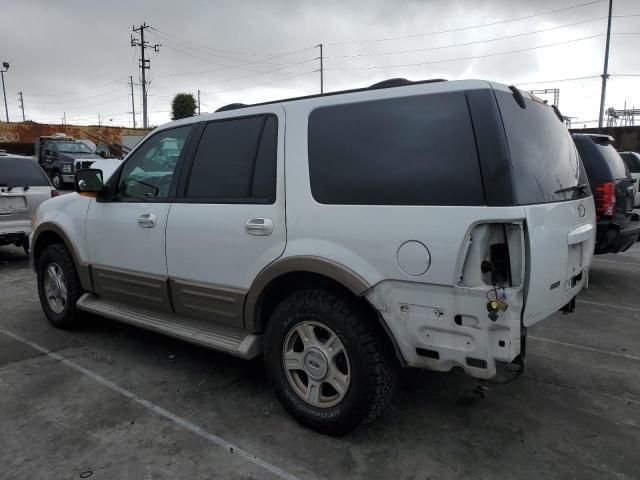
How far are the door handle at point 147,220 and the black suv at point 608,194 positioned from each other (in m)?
5.09

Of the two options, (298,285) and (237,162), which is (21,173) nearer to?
(237,162)

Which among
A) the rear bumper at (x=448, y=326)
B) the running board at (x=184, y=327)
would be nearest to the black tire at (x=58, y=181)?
the running board at (x=184, y=327)

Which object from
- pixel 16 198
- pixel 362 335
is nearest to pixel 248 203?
pixel 362 335

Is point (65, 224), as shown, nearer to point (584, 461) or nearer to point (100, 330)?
point (100, 330)

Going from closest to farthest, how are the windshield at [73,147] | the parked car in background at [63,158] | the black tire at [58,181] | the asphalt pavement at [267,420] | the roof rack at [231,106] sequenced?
the asphalt pavement at [267,420]
the roof rack at [231,106]
the parked car in background at [63,158]
the black tire at [58,181]
the windshield at [73,147]

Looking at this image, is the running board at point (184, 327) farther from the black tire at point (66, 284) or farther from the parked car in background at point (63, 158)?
the parked car in background at point (63, 158)

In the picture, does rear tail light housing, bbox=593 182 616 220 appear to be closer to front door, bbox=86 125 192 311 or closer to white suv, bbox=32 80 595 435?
white suv, bbox=32 80 595 435

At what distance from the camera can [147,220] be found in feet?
12.4

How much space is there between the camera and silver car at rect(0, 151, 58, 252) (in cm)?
791

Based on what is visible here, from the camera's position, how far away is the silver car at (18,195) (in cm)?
791

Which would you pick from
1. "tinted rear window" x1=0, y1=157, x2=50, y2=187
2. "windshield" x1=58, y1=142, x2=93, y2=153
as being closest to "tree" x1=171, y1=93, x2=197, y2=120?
"windshield" x1=58, y1=142, x2=93, y2=153

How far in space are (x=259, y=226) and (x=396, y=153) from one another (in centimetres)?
97

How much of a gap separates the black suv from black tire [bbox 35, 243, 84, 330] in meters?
5.82

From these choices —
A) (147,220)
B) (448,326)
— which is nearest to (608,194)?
(448,326)
